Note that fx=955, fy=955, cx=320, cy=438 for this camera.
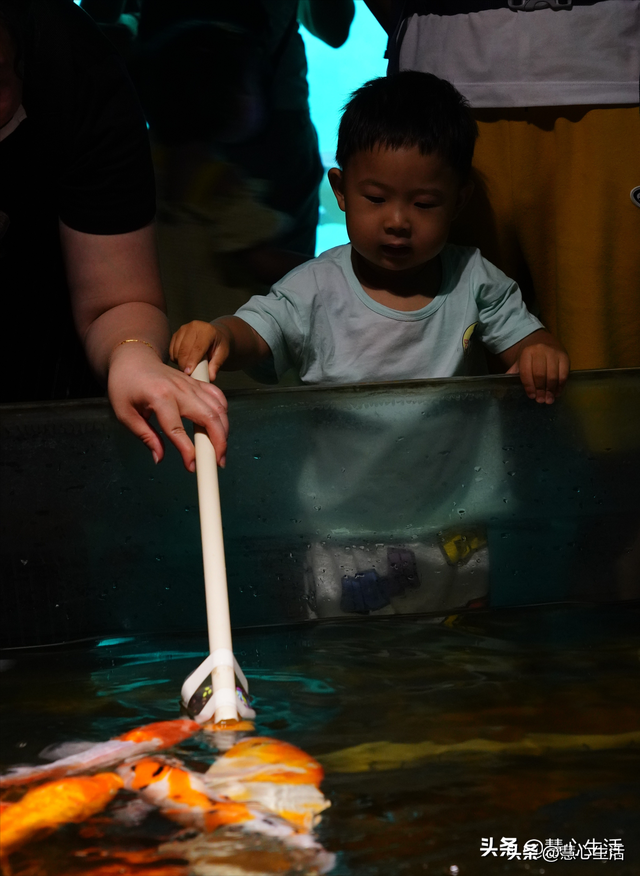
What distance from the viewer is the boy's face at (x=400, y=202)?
1.26 m

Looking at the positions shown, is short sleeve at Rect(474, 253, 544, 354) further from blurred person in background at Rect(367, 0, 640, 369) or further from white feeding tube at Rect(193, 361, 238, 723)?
white feeding tube at Rect(193, 361, 238, 723)

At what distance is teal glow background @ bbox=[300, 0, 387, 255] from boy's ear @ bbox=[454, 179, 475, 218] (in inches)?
41.2

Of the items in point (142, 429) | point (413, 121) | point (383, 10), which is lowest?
point (142, 429)

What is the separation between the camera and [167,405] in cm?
90

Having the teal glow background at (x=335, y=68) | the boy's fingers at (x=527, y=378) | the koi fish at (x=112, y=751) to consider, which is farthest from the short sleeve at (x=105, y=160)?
the teal glow background at (x=335, y=68)

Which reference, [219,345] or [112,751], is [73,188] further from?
[112,751]

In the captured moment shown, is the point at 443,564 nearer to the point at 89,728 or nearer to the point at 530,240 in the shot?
the point at 89,728

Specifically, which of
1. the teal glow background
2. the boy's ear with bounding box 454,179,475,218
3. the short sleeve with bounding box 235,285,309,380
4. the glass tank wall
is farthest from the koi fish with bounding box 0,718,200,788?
the teal glow background

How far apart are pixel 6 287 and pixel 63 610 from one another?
52cm

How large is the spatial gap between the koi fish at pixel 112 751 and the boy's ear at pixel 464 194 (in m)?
0.82

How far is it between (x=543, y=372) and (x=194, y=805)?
57 centimetres

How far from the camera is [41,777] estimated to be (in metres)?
0.72

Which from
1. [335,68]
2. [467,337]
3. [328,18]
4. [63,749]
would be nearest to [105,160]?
[467,337]

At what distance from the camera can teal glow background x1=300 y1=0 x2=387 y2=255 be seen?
235 centimetres
